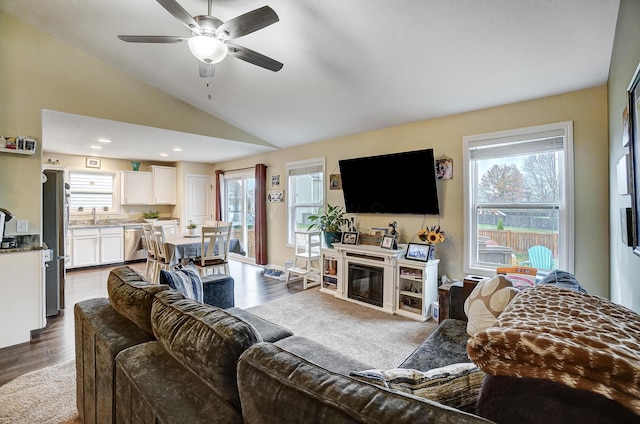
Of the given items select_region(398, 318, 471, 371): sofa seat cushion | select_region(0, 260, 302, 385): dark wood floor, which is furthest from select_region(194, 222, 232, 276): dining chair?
select_region(398, 318, 471, 371): sofa seat cushion

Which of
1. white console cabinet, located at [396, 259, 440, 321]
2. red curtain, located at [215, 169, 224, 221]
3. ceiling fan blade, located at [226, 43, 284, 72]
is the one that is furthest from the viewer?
red curtain, located at [215, 169, 224, 221]

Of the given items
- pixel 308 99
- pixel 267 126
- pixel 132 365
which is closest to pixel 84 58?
pixel 267 126

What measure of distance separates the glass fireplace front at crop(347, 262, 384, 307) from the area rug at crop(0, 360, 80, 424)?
113 inches

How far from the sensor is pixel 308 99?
3.71m

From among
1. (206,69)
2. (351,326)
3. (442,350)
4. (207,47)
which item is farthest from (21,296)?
(442,350)

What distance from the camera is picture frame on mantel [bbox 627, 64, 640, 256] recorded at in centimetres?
130

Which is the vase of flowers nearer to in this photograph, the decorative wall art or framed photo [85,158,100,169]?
the decorative wall art

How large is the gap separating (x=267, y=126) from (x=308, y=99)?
1.21m

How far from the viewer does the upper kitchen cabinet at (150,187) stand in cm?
659

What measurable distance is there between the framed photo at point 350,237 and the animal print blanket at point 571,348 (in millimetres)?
3220

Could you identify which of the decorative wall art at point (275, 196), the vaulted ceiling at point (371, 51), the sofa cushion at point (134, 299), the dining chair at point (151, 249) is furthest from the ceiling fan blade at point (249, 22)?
the decorative wall art at point (275, 196)

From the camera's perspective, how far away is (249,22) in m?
1.98

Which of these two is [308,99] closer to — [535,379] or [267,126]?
[267,126]

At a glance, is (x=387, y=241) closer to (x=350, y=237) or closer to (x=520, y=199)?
(x=350, y=237)
